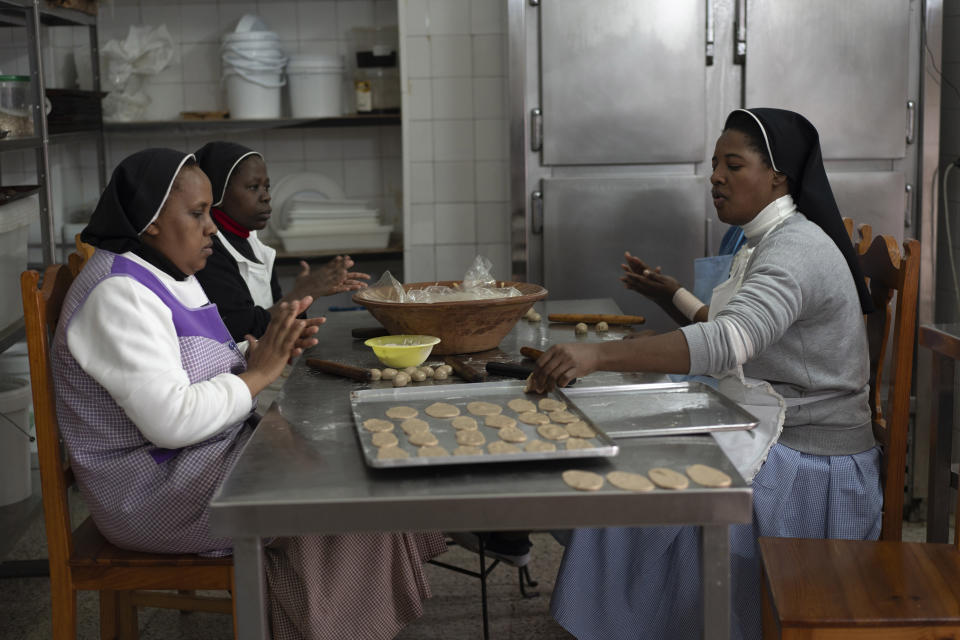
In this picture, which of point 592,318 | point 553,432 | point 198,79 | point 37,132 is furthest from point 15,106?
point 553,432

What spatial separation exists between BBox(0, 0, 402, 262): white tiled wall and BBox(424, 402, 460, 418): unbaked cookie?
2738 millimetres

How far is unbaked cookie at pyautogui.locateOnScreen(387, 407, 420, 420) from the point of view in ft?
5.49

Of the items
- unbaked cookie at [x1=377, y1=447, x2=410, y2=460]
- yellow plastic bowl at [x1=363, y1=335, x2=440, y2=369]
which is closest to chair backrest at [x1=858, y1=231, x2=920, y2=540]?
yellow plastic bowl at [x1=363, y1=335, x2=440, y2=369]

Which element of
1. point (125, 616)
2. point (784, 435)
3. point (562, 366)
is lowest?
point (125, 616)

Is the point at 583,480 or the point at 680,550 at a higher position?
the point at 583,480

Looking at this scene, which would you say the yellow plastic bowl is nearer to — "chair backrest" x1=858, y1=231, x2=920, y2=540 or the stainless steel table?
the stainless steel table

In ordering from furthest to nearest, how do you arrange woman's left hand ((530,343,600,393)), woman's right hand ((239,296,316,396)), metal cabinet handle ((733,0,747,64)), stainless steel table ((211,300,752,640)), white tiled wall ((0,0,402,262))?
white tiled wall ((0,0,402,262))
metal cabinet handle ((733,0,747,64))
woman's right hand ((239,296,316,396))
woman's left hand ((530,343,600,393))
stainless steel table ((211,300,752,640))

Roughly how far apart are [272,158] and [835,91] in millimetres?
2375

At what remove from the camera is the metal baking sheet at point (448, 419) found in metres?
1.41

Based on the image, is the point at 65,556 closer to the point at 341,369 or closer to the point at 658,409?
the point at 341,369

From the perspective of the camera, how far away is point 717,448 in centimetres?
151

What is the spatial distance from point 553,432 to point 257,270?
177cm

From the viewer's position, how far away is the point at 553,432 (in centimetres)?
151

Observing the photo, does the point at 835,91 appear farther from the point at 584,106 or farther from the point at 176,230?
the point at 176,230
